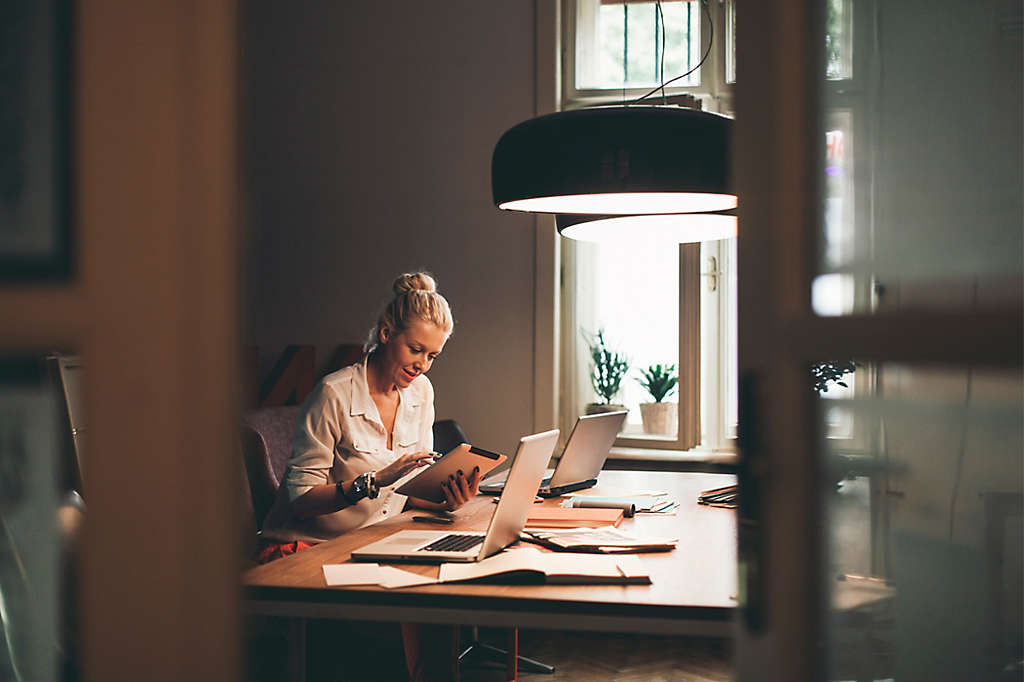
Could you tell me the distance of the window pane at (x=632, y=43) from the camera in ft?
14.8

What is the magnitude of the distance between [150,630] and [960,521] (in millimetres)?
752

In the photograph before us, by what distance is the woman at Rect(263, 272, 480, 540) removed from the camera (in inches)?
108

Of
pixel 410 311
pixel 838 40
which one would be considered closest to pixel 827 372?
pixel 838 40

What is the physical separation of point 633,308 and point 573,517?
2.09 meters

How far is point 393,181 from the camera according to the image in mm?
4676

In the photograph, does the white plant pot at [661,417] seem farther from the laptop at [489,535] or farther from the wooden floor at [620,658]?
the laptop at [489,535]

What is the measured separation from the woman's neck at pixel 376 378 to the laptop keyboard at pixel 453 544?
3.17 feet

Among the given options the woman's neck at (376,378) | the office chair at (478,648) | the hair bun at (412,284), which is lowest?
the office chair at (478,648)

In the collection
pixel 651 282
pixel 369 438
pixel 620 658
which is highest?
pixel 651 282

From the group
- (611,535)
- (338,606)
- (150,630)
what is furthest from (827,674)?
(611,535)

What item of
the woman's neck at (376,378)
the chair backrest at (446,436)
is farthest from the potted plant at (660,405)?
the woman's neck at (376,378)

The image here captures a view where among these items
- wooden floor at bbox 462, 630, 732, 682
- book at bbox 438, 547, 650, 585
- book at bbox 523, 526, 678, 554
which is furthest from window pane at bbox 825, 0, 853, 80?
wooden floor at bbox 462, 630, 732, 682

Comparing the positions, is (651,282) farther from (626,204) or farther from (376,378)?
(626,204)

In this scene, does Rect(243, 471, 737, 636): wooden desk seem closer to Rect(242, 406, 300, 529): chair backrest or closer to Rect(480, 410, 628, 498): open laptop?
Rect(480, 410, 628, 498): open laptop
